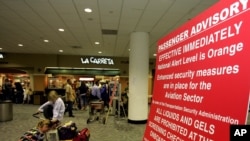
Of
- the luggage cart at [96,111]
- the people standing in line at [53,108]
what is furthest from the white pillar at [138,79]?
the people standing in line at [53,108]

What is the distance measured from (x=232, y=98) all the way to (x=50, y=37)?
32.9 feet

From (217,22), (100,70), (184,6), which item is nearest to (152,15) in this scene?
(184,6)

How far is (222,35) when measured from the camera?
126 cm

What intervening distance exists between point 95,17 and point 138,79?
9.23 ft

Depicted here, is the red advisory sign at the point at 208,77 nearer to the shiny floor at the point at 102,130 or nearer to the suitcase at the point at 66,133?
the suitcase at the point at 66,133

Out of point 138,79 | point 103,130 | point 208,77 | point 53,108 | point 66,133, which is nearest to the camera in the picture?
point 208,77

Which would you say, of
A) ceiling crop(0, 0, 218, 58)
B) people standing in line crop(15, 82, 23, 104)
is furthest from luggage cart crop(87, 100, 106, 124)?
people standing in line crop(15, 82, 23, 104)

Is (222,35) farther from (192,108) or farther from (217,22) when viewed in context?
(192,108)

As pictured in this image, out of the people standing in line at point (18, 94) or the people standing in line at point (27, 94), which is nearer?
the people standing in line at point (27, 94)

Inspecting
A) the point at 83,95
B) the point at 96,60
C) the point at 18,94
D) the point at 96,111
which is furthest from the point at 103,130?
the point at 18,94

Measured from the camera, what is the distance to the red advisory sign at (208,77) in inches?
43.3

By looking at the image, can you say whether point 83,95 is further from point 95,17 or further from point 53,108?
point 53,108

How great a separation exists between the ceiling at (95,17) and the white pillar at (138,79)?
0.50 metres

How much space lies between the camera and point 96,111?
9.15m
